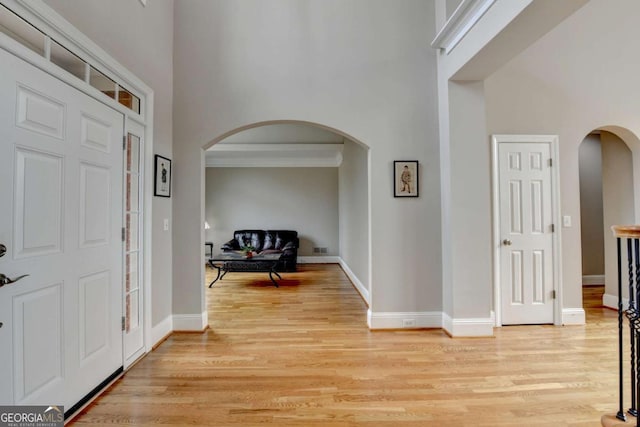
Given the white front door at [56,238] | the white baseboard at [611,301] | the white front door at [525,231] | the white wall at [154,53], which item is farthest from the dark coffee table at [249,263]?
the white baseboard at [611,301]

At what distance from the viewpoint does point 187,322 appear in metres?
3.23

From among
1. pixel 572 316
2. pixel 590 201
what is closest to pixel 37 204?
pixel 572 316

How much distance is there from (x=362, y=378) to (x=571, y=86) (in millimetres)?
3841

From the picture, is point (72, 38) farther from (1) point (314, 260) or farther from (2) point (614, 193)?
(1) point (314, 260)

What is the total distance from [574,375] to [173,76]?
454 centimetres

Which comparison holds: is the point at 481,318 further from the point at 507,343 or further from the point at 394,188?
the point at 394,188

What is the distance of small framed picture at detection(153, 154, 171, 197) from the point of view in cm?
290

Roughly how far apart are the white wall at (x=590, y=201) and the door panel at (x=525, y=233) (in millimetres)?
2527

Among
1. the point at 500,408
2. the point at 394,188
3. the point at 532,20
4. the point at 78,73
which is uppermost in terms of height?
the point at 532,20

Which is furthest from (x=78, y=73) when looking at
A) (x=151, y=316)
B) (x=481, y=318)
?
(x=481, y=318)

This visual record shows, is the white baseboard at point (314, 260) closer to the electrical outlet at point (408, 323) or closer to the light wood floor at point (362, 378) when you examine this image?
the light wood floor at point (362, 378)

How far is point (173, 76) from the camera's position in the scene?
325 centimetres

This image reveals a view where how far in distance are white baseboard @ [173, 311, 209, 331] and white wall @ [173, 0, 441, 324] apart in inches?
3.1

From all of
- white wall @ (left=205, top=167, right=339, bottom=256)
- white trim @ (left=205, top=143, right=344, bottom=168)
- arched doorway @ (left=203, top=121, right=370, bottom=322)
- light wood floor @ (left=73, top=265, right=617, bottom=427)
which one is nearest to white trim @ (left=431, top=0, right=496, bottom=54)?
light wood floor @ (left=73, top=265, right=617, bottom=427)
